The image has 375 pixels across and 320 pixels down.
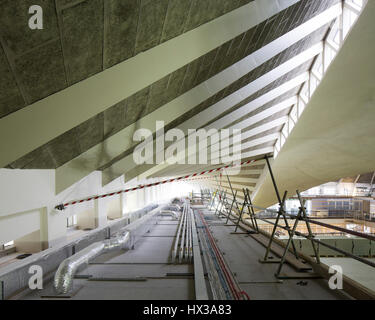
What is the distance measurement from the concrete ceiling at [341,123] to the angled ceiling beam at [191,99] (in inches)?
40.9

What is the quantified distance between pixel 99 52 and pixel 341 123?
268 inches

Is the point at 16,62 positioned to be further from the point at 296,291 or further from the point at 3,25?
the point at 296,291

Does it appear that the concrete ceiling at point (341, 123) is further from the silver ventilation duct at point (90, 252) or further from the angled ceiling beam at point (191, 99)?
the silver ventilation duct at point (90, 252)

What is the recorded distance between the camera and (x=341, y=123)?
21.7 feet

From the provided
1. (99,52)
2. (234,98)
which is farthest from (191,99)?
(99,52)

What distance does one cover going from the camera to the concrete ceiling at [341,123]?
4.20 m

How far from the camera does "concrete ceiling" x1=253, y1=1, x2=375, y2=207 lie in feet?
13.8

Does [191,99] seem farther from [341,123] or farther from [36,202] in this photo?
[341,123]

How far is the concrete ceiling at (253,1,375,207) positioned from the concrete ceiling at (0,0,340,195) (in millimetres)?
1117

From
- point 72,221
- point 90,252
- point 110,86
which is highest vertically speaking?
point 110,86

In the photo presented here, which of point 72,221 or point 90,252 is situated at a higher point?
point 90,252

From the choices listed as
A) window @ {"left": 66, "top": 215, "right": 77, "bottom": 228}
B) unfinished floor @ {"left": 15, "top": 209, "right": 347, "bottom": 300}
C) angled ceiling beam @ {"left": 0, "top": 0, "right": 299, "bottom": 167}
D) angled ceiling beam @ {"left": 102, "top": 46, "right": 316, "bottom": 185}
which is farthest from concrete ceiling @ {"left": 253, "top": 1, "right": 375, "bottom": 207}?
window @ {"left": 66, "top": 215, "right": 77, "bottom": 228}

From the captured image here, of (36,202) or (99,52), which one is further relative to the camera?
(36,202)

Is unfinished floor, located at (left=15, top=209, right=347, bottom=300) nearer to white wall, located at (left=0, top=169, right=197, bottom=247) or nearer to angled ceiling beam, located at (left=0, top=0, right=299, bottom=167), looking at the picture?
white wall, located at (left=0, top=169, right=197, bottom=247)
